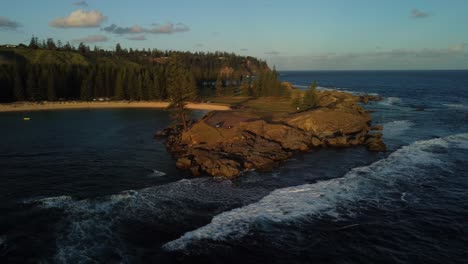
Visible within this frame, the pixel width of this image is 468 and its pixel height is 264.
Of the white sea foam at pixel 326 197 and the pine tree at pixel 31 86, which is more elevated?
the pine tree at pixel 31 86

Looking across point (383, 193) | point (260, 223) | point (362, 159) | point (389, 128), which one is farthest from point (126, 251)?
point (389, 128)

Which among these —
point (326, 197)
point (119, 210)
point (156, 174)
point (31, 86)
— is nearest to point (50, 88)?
point (31, 86)

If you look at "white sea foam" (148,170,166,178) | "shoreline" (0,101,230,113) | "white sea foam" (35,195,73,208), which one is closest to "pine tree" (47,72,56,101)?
"shoreline" (0,101,230,113)

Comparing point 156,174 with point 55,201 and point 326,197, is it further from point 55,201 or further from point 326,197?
point 326,197

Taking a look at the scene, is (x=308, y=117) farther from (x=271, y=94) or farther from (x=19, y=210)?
(x=271, y=94)

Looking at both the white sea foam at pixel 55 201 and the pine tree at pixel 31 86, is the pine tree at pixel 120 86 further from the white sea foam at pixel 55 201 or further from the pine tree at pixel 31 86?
the white sea foam at pixel 55 201

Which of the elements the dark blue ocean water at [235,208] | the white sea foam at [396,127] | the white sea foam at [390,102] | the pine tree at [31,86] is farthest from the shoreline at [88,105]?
the white sea foam at [390,102]
